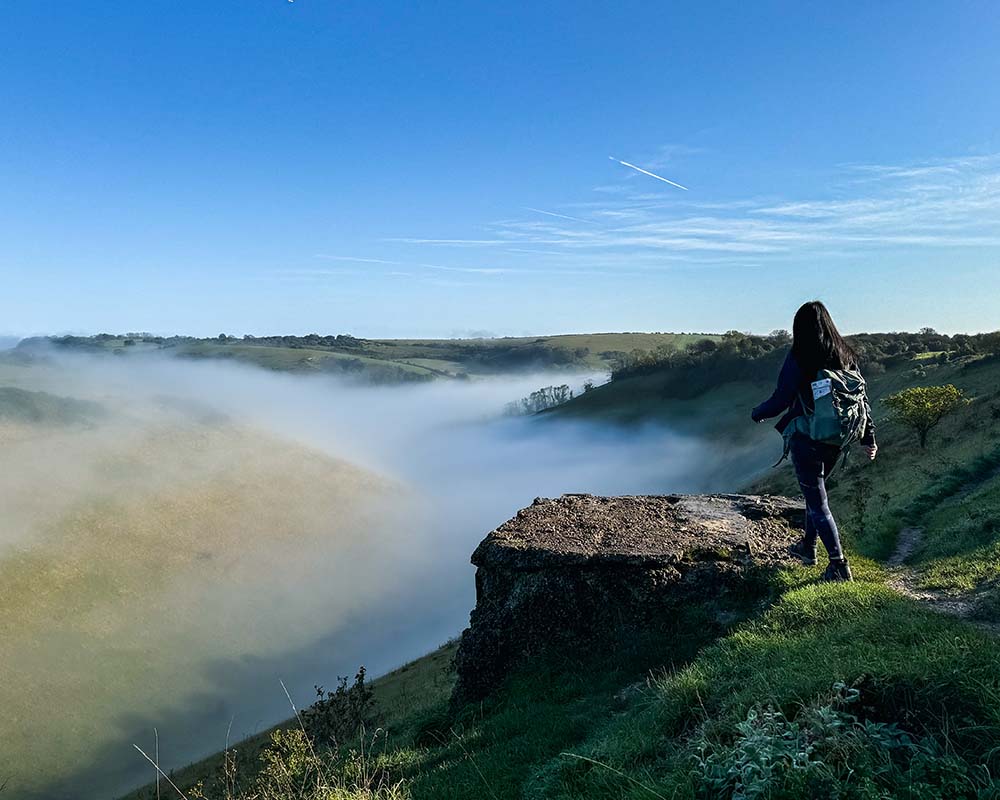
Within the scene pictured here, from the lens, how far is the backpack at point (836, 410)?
7.34 meters

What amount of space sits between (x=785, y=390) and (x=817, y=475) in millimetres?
1119

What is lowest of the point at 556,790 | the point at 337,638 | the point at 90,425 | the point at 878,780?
the point at 337,638

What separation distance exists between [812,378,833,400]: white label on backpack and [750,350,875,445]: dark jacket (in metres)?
0.19

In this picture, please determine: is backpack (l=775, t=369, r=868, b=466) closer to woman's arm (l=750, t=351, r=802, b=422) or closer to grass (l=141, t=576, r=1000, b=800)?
woman's arm (l=750, t=351, r=802, b=422)

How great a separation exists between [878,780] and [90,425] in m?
107

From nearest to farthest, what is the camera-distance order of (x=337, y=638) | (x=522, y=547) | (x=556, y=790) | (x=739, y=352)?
(x=556, y=790) < (x=522, y=547) < (x=337, y=638) < (x=739, y=352)

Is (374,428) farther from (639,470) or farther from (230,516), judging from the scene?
(230,516)

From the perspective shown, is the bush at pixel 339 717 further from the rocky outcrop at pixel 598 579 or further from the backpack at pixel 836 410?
the backpack at pixel 836 410

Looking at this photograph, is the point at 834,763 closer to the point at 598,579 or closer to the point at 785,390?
the point at 785,390

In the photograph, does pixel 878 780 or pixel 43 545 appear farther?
pixel 43 545

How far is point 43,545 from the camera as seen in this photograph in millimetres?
60844

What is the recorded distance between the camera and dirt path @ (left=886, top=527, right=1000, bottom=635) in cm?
639

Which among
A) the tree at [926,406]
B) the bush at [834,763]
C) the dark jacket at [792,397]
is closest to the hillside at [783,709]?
the bush at [834,763]

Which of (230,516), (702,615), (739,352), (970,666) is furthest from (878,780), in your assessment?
(739,352)
